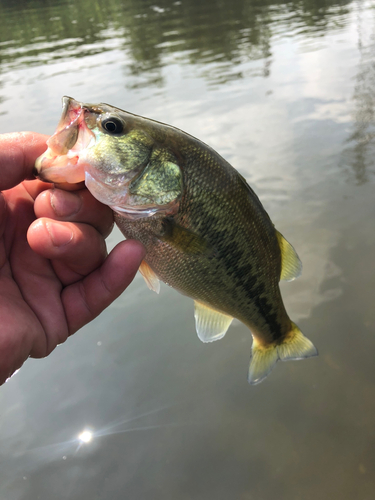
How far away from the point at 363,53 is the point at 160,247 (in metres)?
12.0

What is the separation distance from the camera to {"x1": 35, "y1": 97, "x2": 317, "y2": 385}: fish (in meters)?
1.66

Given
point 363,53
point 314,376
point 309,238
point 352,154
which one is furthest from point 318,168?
point 363,53

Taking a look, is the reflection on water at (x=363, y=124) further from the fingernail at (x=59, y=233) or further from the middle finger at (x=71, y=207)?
the fingernail at (x=59, y=233)

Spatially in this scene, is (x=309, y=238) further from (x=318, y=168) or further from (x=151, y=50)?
(x=151, y=50)

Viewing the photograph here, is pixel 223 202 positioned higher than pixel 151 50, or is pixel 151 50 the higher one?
pixel 223 202

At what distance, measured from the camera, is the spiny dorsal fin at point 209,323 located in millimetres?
2340

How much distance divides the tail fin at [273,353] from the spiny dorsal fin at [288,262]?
0.43 metres

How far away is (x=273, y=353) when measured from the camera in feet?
8.30

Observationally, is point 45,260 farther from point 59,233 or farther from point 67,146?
point 67,146

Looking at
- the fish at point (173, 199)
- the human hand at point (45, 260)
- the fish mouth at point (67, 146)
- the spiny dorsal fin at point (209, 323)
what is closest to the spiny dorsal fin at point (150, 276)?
the fish at point (173, 199)

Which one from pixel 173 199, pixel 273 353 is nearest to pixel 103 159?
pixel 173 199

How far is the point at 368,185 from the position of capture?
5.46 meters

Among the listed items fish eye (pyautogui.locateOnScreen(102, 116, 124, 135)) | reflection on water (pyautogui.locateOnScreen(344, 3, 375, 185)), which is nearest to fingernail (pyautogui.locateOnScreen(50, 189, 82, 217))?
fish eye (pyautogui.locateOnScreen(102, 116, 124, 135))

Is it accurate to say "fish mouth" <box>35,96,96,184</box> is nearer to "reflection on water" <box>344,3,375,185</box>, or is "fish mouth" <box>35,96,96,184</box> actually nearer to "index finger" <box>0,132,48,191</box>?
"index finger" <box>0,132,48,191</box>
